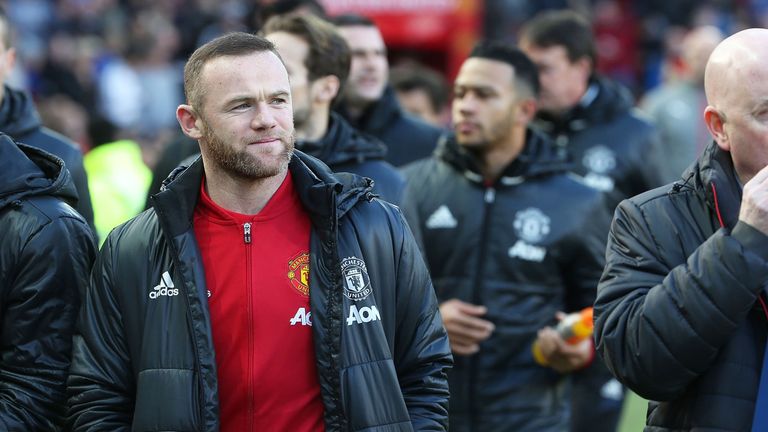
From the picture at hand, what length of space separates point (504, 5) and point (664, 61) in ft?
10.3

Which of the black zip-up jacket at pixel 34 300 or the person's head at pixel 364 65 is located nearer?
the black zip-up jacket at pixel 34 300

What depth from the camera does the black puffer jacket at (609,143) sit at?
8.06m

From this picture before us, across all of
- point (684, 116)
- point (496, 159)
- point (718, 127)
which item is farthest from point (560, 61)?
point (718, 127)

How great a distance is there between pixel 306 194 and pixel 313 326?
424 millimetres

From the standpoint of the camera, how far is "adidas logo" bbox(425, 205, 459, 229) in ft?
21.0

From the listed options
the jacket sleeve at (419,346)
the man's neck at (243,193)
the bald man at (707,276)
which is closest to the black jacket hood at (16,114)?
the man's neck at (243,193)

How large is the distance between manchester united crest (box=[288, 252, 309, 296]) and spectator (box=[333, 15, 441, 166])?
348 cm

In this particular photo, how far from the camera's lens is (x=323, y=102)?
237 inches

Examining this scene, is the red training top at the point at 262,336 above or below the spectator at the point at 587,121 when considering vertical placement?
below

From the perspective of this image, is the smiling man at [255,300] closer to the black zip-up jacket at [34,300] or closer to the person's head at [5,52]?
the black zip-up jacket at [34,300]

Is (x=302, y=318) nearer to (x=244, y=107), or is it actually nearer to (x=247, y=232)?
(x=247, y=232)

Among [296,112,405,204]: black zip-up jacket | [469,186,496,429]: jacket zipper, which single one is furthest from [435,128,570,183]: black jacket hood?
[296,112,405,204]: black zip-up jacket

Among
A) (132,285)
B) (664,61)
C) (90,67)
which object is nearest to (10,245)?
(132,285)

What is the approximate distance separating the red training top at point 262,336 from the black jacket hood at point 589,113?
4.38 meters
